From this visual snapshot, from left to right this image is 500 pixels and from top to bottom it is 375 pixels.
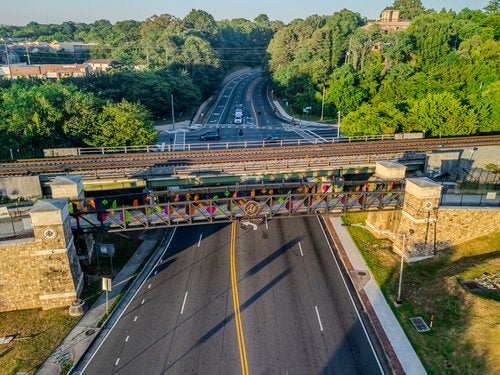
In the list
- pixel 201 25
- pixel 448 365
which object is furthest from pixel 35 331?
pixel 201 25

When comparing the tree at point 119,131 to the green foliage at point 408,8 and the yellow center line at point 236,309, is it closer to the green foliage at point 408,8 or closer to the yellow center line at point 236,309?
the yellow center line at point 236,309

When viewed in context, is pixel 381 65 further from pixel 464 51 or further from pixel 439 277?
pixel 439 277

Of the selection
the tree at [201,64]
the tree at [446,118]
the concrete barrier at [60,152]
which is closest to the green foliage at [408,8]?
the tree at [201,64]

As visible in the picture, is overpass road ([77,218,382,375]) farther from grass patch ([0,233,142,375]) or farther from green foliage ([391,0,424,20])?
green foliage ([391,0,424,20])

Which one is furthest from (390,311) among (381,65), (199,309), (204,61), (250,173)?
(204,61)

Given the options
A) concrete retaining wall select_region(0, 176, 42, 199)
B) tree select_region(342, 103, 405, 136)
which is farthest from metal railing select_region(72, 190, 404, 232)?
tree select_region(342, 103, 405, 136)

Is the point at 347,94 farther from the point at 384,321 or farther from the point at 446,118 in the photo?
the point at 384,321

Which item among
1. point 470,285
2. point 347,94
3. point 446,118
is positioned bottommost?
point 470,285
